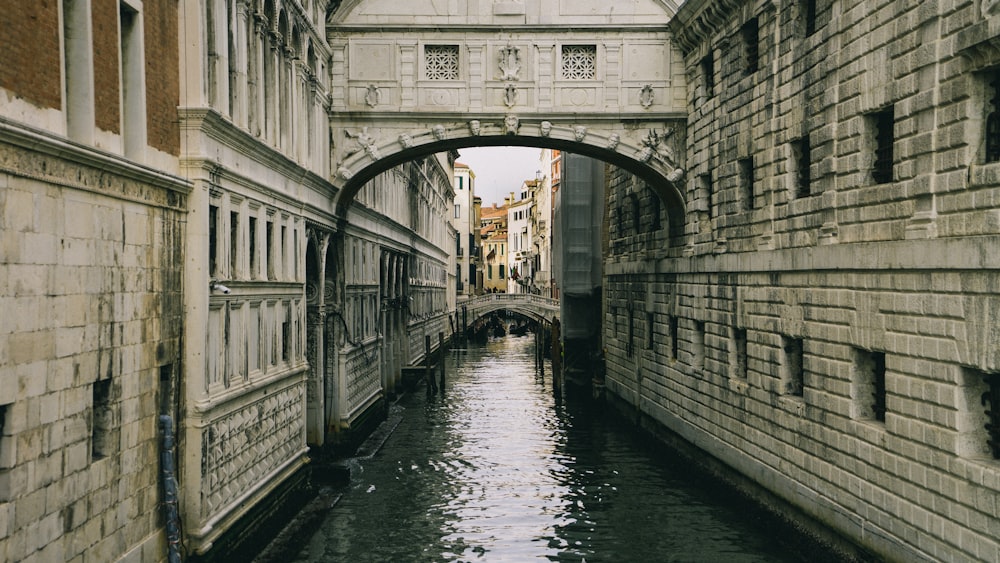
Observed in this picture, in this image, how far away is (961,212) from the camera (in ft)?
29.3

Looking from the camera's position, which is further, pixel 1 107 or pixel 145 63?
pixel 145 63

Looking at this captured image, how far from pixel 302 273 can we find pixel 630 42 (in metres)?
7.71

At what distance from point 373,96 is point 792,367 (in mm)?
9334

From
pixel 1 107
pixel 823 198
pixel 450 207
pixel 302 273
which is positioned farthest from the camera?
pixel 450 207

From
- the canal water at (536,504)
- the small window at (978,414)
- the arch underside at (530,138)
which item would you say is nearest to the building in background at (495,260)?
the canal water at (536,504)

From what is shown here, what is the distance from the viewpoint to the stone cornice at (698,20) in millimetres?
16234

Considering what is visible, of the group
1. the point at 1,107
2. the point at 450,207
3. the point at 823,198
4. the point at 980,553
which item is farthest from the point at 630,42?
the point at 450,207

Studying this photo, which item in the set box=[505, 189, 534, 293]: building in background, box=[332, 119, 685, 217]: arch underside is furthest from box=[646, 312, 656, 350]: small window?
box=[505, 189, 534, 293]: building in background

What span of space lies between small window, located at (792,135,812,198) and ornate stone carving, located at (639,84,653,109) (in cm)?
522

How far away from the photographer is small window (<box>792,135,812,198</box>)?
13.3 m

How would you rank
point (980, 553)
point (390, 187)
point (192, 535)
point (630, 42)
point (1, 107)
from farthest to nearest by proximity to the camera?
point (390, 187)
point (630, 42)
point (192, 535)
point (980, 553)
point (1, 107)

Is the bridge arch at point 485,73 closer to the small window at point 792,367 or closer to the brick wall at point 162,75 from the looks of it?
the small window at point 792,367

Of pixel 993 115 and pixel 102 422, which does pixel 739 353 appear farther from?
pixel 102 422

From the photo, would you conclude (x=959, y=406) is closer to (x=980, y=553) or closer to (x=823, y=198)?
(x=980, y=553)
